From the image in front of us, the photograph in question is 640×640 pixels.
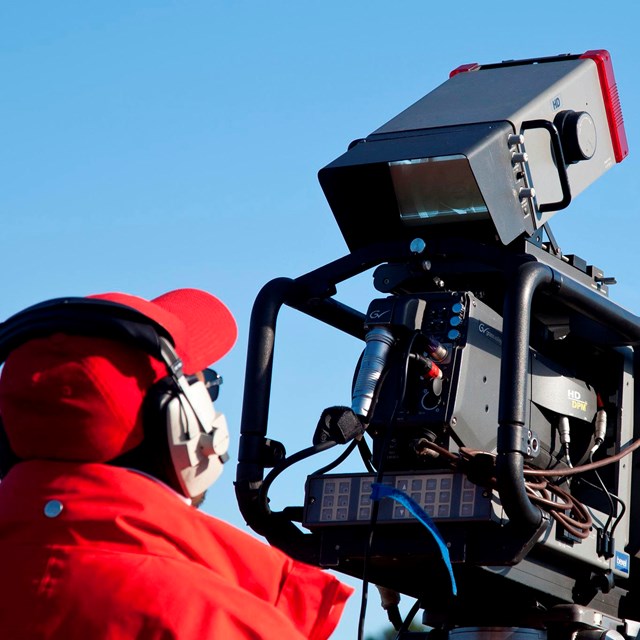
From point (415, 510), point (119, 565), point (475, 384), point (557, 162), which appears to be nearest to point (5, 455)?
point (119, 565)

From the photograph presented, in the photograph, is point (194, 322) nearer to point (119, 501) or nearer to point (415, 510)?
point (119, 501)

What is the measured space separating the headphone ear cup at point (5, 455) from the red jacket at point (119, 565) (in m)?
0.11

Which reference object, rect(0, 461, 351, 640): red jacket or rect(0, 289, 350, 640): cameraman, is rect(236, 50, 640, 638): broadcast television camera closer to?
rect(0, 289, 350, 640): cameraman

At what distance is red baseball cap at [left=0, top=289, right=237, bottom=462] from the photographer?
2408mm

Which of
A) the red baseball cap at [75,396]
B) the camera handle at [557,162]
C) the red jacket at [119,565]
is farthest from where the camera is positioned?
the camera handle at [557,162]

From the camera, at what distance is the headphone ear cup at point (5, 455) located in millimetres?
2584

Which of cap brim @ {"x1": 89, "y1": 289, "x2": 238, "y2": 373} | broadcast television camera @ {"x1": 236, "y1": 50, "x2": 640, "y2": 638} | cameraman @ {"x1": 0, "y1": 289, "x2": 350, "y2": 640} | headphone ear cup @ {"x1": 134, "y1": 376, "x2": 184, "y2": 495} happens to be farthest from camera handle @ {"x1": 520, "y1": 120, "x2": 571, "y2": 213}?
headphone ear cup @ {"x1": 134, "y1": 376, "x2": 184, "y2": 495}

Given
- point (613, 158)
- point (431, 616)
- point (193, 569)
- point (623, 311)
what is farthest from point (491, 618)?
point (193, 569)

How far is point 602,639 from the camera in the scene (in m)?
4.74

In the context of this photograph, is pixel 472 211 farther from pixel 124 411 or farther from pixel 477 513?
pixel 124 411

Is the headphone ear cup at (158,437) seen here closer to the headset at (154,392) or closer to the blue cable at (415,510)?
the headset at (154,392)

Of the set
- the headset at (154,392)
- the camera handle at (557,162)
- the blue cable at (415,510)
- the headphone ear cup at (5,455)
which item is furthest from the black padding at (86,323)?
the camera handle at (557,162)

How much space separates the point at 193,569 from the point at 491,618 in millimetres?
2823

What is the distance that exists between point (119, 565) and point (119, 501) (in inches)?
4.5
